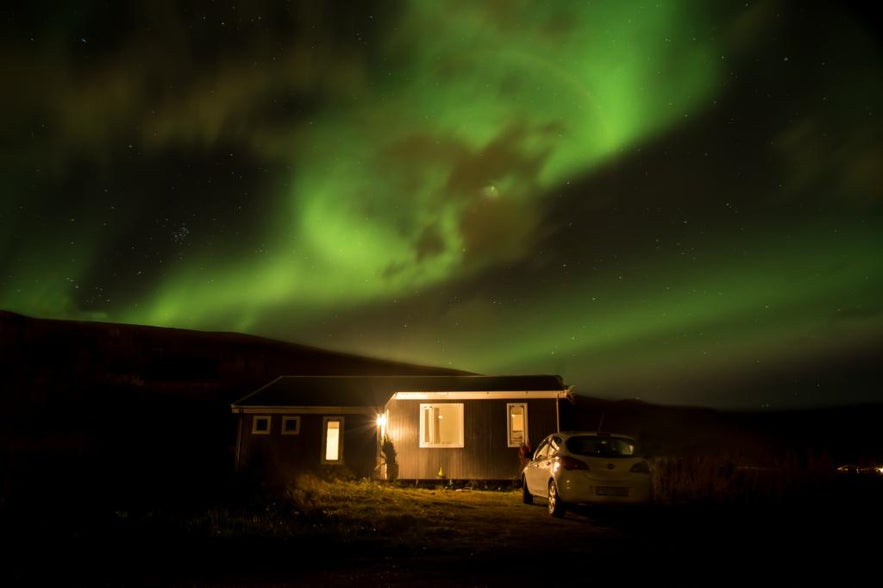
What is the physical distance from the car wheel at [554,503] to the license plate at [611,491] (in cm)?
87

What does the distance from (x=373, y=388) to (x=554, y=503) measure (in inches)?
609

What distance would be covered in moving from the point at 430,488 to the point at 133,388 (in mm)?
27991

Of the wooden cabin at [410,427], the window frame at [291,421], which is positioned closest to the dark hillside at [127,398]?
the window frame at [291,421]

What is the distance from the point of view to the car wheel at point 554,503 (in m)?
12.5

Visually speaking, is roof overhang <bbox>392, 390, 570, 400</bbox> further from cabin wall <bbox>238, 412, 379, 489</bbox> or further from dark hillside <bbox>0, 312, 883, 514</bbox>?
cabin wall <bbox>238, 412, 379, 489</bbox>

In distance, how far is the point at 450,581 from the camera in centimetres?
689

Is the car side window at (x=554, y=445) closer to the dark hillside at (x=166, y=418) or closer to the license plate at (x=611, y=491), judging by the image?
the license plate at (x=611, y=491)

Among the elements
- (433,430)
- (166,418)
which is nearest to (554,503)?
(433,430)

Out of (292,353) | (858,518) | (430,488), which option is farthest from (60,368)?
(858,518)

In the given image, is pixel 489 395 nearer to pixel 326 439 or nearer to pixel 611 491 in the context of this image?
pixel 326 439

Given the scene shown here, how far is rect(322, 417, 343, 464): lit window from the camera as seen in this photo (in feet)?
80.9

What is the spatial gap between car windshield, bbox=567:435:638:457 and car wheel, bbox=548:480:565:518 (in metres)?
0.83

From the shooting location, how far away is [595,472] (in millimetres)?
11930

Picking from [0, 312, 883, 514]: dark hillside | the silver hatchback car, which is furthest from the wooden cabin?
the silver hatchback car
